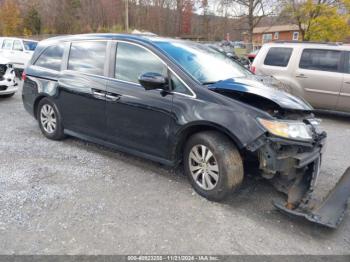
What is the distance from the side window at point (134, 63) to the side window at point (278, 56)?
187 inches

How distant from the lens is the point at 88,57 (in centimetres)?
435

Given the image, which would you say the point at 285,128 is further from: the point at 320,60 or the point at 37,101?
the point at 320,60

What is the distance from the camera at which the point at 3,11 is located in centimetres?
4184

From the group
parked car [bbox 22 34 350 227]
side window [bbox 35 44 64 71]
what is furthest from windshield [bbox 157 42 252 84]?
side window [bbox 35 44 64 71]

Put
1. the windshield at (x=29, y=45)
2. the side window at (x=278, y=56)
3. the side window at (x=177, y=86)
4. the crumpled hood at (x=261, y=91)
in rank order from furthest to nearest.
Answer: the windshield at (x=29, y=45) < the side window at (x=278, y=56) < the side window at (x=177, y=86) < the crumpled hood at (x=261, y=91)

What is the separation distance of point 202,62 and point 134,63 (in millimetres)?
831

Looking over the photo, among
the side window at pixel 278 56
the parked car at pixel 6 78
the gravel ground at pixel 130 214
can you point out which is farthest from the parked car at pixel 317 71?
the parked car at pixel 6 78

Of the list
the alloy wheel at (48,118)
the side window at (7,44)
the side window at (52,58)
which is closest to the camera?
the side window at (52,58)

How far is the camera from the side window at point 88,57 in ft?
13.7

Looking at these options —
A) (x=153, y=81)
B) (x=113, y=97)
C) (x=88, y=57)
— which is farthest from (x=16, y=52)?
(x=153, y=81)

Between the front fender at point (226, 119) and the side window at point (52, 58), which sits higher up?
the side window at point (52, 58)

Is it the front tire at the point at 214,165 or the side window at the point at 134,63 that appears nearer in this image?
the front tire at the point at 214,165

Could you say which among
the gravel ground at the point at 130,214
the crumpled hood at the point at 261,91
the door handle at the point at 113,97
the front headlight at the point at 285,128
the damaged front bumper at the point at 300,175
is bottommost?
the gravel ground at the point at 130,214

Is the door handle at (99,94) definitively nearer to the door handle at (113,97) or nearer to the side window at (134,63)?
the door handle at (113,97)
